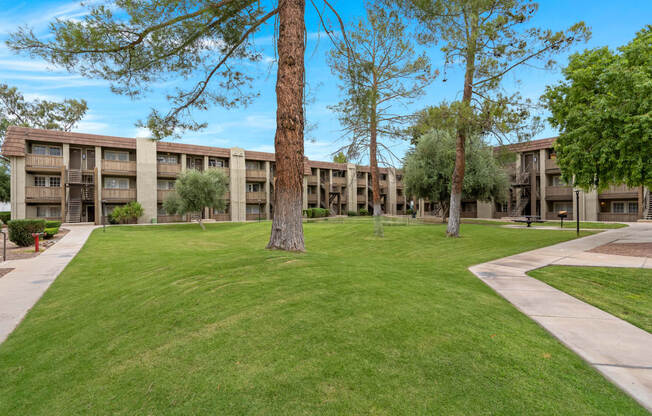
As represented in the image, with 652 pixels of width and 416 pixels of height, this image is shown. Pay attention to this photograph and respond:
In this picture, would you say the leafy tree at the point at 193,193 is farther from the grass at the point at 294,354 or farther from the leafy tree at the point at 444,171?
the grass at the point at 294,354

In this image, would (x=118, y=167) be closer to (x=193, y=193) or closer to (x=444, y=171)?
(x=193, y=193)

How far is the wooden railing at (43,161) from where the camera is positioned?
3117 cm

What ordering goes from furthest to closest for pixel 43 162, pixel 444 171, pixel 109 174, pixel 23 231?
1. pixel 109 174
2. pixel 43 162
3. pixel 444 171
4. pixel 23 231

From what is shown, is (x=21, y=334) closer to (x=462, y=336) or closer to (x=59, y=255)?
(x=462, y=336)

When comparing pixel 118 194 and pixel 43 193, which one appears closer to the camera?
pixel 43 193

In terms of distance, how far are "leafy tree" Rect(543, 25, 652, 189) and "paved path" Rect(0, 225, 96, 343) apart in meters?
16.4

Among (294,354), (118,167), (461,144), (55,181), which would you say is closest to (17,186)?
(55,181)

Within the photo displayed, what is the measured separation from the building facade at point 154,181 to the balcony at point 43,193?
0.07 m

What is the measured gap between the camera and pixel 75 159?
34500 mm

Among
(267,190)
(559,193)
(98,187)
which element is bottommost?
(559,193)

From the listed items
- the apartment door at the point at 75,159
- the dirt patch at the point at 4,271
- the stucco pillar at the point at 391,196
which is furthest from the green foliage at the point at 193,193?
the stucco pillar at the point at 391,196

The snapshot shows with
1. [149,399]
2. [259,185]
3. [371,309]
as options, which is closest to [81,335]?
[149,399]

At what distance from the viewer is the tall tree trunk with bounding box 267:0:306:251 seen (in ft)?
25.9

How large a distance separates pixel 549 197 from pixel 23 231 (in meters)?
45.4
